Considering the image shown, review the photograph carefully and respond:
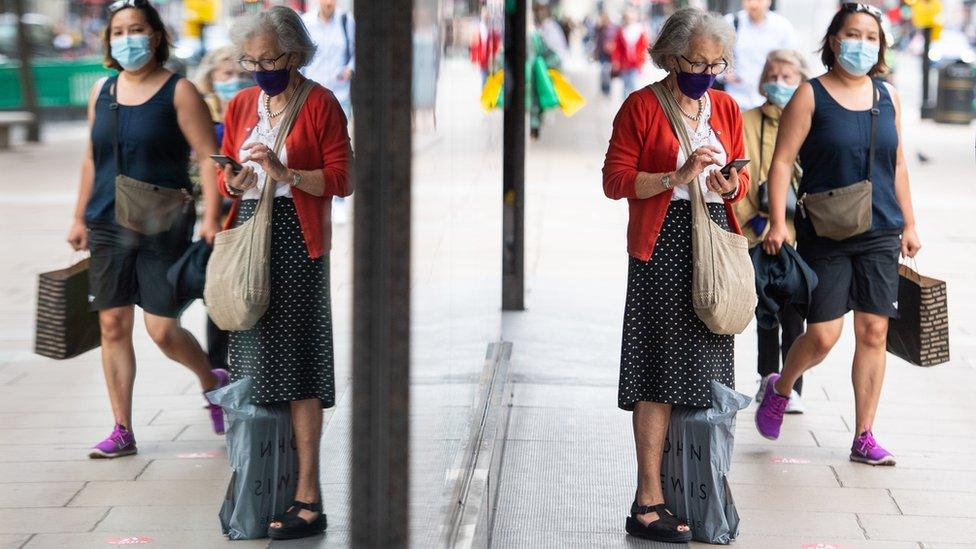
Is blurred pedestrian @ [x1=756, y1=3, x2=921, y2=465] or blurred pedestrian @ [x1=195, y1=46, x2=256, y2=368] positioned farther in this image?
blurred pedestrian @ [x1=195, y1=46, x2=256, y2=368]

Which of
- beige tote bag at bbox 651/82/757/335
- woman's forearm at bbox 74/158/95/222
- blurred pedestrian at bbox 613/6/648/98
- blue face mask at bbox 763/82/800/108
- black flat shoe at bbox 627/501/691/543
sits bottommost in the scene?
black flat shoe at bbox 627/501/691/543

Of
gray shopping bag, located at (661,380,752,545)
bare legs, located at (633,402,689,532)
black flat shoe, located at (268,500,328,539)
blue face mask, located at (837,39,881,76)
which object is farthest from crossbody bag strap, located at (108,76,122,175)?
blue face mask, located at (837,39,881,76)

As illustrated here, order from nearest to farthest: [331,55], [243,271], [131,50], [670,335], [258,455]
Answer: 1. [331,55]
2. [243,271]
3. [258,455]
4. [670,335]
5. [131,50]

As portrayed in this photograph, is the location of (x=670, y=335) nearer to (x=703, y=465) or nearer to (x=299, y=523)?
(x=703, y=465)

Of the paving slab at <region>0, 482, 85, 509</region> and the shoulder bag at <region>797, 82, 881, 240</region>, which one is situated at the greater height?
the shoulder bag at <region>797, 82, 881, 240</region>

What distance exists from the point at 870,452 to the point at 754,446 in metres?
0.46

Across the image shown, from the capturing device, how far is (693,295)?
4.08 metres

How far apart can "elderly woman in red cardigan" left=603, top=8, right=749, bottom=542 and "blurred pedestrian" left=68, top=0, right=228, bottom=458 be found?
1.37 meters

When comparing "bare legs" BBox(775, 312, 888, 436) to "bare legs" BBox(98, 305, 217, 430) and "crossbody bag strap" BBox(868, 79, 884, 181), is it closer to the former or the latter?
"crossbody bag strap" BBox(868, 79, 884, 181)

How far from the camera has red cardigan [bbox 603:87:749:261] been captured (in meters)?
4.05

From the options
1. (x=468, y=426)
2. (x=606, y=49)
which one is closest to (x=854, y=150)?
(x=468, y=426)

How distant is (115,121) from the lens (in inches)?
186

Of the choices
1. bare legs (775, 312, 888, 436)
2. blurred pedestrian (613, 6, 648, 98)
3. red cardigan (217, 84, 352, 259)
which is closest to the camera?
red cardigan (217, 84, 352, 259)

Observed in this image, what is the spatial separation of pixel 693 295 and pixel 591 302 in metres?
4.09
